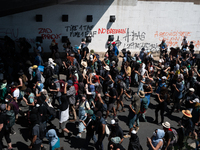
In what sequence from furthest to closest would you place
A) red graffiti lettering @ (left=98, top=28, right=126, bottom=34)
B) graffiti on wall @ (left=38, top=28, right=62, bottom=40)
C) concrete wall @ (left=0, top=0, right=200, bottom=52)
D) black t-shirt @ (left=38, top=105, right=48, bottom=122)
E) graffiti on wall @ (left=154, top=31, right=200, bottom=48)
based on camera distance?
graffiti on wall @ (left=154, top=31, right=200, bottom=48) < red graffiti lettering @ (left=98, top=28, right=126, bottom=34) < graffiti on wall @ (left=38, top=28, right=62, bottom=40) < concrete wall @ (left=0, top=0, right=200, bottom=52) < black t-shirt @ (left=38, top=105, right=48, bottom=122)

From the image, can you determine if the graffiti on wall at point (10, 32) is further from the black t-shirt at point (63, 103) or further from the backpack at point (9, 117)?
the black t-shirt at point (63, 103)

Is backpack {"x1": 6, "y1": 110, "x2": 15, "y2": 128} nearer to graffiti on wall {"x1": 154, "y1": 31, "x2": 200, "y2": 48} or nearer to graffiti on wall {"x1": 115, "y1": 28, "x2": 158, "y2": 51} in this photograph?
graffiti on wall {"x1": 115, "y1": 28, "x2": 158, "y2": 51}

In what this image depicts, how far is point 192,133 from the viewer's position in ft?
26.7

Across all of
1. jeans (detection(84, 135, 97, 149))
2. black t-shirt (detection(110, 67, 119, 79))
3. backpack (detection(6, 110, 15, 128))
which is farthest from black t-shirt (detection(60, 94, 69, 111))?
black t-shirt (detection(110, 67, 119, 79))

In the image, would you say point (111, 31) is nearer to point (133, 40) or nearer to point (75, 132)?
point (133, 40)

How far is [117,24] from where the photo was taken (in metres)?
17.1

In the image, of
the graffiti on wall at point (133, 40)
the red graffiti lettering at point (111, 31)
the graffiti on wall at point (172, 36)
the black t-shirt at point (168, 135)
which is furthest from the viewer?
the graffiti on wall at point (172, 36)

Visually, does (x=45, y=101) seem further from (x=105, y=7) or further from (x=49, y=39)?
(x=105, y=7)

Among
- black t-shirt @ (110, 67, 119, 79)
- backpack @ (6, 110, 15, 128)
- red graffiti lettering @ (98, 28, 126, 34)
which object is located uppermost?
red graffiti lettering @ (98, 28, 126, 34)

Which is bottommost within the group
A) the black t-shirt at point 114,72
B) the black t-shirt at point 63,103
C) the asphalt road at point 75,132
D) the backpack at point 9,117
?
the asphalt road at point 75,132

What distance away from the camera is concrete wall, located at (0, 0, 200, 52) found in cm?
1584

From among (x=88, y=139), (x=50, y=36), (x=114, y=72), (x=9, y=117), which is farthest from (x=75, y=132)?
(x=50, y=36)

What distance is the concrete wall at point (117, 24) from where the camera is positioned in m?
15.8

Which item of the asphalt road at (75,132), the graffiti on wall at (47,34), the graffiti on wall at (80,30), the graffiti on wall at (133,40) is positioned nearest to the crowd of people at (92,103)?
the asphalt road at (75,132)
